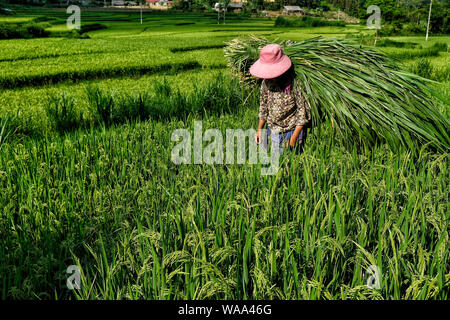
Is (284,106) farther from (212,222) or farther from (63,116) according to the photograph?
(63,116)

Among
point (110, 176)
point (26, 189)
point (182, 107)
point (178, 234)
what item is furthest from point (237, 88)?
point (178, 234)

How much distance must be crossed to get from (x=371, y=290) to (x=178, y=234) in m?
0.78

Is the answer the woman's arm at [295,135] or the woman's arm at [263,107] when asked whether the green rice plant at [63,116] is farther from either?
the woman's arm at [295,135]

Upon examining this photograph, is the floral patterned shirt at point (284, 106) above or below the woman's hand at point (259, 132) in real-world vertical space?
above

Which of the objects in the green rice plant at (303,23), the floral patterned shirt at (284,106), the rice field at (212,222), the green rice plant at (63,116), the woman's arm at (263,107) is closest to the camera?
the rice field at (212,222)

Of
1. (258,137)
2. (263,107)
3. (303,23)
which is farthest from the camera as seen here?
(303,23)

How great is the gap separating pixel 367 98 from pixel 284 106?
611mm

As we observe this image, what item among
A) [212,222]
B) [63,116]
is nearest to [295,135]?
[212,222]

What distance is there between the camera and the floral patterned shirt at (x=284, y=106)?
9.31 feet

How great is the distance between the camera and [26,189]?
215 centimetres

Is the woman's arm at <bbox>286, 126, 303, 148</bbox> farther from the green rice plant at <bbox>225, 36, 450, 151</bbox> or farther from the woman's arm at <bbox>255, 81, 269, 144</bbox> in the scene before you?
the woman's arm at <bbox>255, 81, 269, 144</bbox>

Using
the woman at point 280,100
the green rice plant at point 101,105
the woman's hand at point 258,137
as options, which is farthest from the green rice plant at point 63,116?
the woman at point 280,100

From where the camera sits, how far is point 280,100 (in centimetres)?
290
